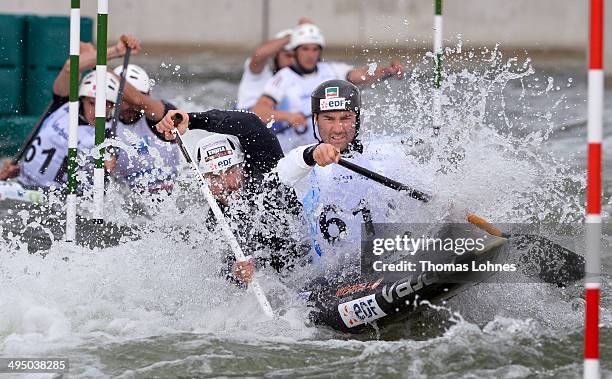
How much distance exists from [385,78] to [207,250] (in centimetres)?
379

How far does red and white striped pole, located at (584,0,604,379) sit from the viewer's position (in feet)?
13.5

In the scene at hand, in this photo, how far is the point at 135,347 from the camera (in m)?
5.61

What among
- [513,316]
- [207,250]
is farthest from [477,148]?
[207,250]

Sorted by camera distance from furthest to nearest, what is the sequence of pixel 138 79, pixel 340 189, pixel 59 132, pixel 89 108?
pixel 138 79
pixel 59 132
pixel 89 108
pixel 340 189

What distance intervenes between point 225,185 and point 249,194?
15 cm

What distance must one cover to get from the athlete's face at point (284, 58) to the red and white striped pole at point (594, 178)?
748cm

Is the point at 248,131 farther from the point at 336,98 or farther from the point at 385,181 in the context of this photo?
the point at 385,181

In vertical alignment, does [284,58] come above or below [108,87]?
above

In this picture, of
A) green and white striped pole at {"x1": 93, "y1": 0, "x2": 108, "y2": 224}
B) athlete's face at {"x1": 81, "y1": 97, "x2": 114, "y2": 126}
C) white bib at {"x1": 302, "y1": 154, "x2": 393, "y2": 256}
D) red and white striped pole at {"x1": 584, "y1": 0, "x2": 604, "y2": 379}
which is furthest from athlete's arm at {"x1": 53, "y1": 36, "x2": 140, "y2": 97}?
red and white striped pole at {"x1": 584, "y1": 0, "x2": 604, "y2": 379}

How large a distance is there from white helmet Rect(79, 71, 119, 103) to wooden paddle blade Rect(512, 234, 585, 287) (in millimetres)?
3957

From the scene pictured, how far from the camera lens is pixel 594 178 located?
4.14m

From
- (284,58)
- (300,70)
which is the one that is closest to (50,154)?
(300,70)

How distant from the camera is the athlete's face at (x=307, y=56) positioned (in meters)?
11.0

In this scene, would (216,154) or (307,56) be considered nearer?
(216,154)
